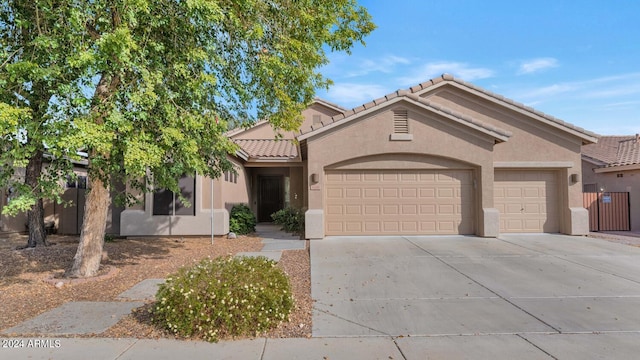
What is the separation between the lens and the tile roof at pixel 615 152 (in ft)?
50.0

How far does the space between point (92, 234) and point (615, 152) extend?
21303 mm

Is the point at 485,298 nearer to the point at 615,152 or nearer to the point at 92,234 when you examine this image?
the point at 92,234

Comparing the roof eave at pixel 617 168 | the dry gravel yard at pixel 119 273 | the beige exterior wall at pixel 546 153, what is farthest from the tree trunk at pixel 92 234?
the roof eave at pixel 617 168

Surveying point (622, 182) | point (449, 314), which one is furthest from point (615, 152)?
point (449, 314)

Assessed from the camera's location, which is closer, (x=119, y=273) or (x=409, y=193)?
(x=119, y=273)

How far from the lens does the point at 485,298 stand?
5.83 m

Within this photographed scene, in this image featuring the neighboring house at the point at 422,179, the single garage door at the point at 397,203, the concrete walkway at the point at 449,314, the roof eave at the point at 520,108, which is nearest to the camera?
the concrete walkway at the point at 449,314

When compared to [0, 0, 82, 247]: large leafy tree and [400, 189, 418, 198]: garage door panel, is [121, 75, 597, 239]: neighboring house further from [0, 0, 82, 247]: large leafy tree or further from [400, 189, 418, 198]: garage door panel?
[0, 0, 82, 247]: large leafy tree

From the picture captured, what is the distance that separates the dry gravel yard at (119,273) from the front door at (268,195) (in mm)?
5826

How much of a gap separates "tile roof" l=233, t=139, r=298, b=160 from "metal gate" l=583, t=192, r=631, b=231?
11906mm

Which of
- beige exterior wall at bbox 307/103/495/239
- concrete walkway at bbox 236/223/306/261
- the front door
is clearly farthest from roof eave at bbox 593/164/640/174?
the front door

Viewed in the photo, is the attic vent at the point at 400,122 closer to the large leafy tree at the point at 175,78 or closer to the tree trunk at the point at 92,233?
the large leafy tree at the point at 175,78

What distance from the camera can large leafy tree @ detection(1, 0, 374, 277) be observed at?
17.5 feet

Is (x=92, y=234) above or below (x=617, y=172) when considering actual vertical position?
below
